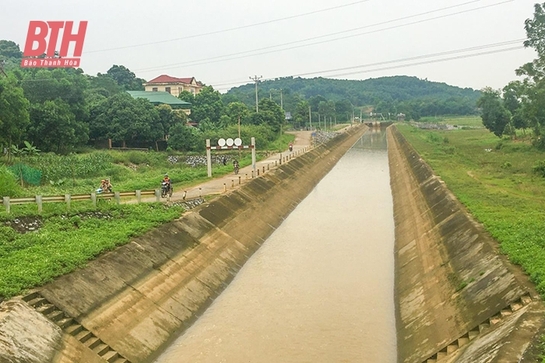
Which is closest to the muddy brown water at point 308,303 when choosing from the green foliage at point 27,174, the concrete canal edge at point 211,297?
the concrete canal edge at point 211,297

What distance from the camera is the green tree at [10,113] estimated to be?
128 ft

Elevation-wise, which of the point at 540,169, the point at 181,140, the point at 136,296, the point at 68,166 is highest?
the point at 181,140

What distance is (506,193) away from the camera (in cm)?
3288

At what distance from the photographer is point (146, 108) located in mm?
63125

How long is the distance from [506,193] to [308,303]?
1744 cm

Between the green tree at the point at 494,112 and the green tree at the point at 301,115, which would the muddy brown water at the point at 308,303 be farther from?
the green tree at the point at 301,115

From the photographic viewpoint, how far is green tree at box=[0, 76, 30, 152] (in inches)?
1539

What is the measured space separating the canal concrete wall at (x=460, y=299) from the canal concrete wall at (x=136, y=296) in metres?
7.50

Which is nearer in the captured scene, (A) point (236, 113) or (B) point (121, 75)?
(A) point (236, 113)

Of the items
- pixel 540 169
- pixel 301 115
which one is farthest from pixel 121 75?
pixel 540 169

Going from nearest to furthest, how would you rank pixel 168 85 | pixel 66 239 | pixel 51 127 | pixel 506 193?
pixel 66 239 → pixel 506 193 → pixel 51 127 → pixel 168 85

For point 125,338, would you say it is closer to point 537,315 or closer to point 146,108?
point 537,315

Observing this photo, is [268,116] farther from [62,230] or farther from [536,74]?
[62,230]

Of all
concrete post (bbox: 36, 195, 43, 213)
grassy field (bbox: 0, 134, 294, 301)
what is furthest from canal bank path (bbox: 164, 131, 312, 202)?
concrete post (bbox: 36, 195, 43, 213)
